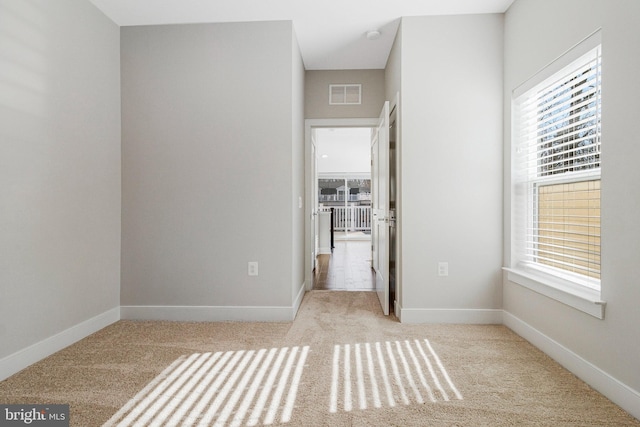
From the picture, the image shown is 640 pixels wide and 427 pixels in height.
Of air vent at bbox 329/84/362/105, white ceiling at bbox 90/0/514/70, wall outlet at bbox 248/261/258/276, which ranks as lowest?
wall outlet at bbox 248/261/258/276

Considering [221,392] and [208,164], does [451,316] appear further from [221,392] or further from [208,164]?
[208,164]

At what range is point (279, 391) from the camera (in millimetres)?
1916

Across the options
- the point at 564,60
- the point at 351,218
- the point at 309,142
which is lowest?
the point at 351,218

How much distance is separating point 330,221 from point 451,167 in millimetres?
5699

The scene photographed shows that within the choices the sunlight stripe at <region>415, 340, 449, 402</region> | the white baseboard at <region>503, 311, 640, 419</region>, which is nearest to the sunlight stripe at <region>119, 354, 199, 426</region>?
the sunlight stripe at <region>415, 340, 449, 402</region>

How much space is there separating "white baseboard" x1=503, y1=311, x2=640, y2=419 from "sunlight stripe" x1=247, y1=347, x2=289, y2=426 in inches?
67.7

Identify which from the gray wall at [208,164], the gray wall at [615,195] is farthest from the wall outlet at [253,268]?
the gray wall at [615,195]

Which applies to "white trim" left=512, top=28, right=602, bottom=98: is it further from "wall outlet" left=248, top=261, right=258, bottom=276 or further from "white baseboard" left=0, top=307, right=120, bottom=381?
"white baseboard" left=0, top=307, right=120, bottom=381

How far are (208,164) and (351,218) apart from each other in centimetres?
930

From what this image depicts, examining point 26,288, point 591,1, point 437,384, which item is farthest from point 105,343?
point 591,1

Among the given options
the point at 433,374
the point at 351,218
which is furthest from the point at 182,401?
the point at 351,218

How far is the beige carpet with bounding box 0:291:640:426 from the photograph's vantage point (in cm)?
169

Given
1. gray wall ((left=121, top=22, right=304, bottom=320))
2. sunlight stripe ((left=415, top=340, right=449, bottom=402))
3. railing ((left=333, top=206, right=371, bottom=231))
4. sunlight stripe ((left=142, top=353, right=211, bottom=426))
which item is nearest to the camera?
sunlight stripe ((left=142, top=353, right=211, bottom=426))

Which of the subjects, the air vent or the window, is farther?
A: the air vent
